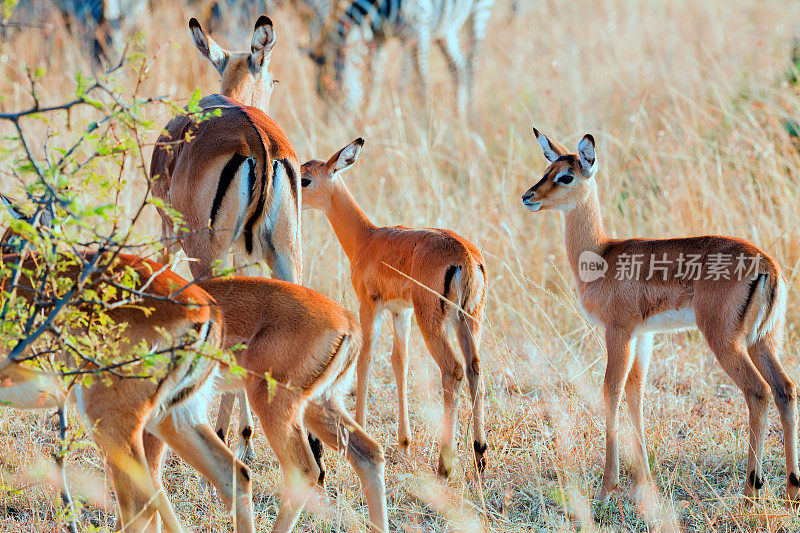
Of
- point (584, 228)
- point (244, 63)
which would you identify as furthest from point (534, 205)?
point (244, 63)

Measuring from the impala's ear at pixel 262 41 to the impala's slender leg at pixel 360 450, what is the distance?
2445mm

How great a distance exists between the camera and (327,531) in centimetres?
334

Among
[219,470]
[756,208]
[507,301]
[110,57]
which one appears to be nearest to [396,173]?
[507,301]

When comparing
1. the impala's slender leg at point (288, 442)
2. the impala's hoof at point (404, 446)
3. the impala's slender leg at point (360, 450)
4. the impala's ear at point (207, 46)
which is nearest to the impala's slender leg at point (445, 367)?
the impala's hoof at point (404, 446)

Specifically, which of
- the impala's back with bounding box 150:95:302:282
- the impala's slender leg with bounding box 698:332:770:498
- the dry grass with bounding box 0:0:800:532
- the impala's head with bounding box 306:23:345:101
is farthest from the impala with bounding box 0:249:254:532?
the impala's head with bounding box 306:23:345:101

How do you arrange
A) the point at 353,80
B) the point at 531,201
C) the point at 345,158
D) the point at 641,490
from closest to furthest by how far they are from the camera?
1. the point at 641,490
2. the point at 531,201
3. the point at 345,158
4. the point at 353,80

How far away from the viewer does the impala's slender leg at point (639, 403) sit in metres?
3.63

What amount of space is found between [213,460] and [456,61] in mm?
8434

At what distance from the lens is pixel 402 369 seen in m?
4.15

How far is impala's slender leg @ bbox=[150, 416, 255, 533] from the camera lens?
302cm

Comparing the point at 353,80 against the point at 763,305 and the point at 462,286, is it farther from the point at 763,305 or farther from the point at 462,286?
the point at 763,305

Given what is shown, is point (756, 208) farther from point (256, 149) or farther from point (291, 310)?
point (291, 310)

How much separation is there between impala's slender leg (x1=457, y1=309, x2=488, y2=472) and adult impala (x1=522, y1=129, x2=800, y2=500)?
488mm

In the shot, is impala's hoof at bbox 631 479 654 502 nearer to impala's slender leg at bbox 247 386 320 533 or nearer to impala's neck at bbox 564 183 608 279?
impala's neck at bbox 564 183 608 279
